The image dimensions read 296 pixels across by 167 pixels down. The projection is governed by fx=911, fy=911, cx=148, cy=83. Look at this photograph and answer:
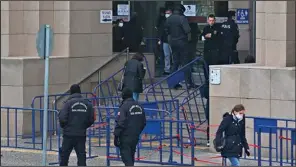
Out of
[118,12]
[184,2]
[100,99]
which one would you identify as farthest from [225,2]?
[100,99]

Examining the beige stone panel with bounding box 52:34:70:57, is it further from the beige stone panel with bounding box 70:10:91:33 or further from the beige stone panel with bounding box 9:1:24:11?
the beige stone panel with bounding box 9:1:24:11

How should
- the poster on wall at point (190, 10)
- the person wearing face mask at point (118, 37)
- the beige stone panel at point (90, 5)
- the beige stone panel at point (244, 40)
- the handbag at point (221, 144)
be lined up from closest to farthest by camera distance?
the handbag at point (221, 144)
the beige stone panel at point (90, 5)
the beige stone panel at point (244, 40)
the person wearing face mask at point (118, 37)
the poster on wall at point (190, 10)

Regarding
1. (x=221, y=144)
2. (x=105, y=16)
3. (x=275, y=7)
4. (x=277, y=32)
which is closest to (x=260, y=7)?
(x=275, y=7)

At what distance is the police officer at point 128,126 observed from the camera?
14930mm

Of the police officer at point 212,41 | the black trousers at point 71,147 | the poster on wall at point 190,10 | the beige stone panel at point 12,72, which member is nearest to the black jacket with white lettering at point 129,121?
the black trousers at point 71,147

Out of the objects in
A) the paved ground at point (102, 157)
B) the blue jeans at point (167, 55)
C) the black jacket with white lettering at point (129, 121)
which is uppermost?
the blue jeans at point (167, 55)

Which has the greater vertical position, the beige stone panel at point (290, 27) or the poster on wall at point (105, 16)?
the poster on wall at point (105, 16)

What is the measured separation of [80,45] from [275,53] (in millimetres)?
6178

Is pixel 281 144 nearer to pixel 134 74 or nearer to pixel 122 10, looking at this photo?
pixel 134 74

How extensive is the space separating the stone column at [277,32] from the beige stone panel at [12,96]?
Result: 243 inches

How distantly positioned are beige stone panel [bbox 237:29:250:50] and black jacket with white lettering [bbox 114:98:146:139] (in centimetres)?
863

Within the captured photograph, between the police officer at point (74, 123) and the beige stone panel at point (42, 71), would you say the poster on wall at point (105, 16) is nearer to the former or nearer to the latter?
the beige stone panel at point (42, 71)

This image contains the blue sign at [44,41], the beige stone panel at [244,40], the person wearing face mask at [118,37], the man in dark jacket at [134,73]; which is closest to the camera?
the blue sign at [44,41]

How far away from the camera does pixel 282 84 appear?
55.1ft
